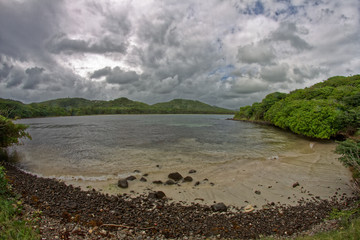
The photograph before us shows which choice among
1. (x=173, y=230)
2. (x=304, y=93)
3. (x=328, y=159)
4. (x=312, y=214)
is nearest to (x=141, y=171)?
(x=173, y=230)

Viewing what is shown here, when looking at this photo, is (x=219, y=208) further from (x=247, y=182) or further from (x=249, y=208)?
(x=247, y=182)

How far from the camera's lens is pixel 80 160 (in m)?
21.3

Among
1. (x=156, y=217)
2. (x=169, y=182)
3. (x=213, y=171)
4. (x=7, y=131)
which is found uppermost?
(x=7, y=131)

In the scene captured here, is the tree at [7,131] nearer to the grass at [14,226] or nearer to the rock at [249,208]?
the grass at [14,226]

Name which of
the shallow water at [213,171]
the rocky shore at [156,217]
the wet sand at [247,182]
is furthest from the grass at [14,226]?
the shallow water at [213,171]

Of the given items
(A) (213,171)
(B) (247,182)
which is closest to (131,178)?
(A) (213,171)

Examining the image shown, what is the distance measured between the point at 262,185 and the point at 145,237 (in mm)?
10114

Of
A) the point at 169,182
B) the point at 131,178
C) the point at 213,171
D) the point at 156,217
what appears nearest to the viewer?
the point at 156,217

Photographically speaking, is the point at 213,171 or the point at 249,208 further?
the point at 213,171

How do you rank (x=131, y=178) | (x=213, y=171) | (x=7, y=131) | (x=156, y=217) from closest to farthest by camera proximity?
(x=156, y=217) < (x=131, y=178) < (x=213, y=171) < (x=7, y=131)

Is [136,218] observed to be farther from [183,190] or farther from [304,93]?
[304,93]

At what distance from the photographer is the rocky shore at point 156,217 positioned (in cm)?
725

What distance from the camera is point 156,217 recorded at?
864 centimetres

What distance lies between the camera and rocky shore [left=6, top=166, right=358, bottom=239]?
7.25 meters
